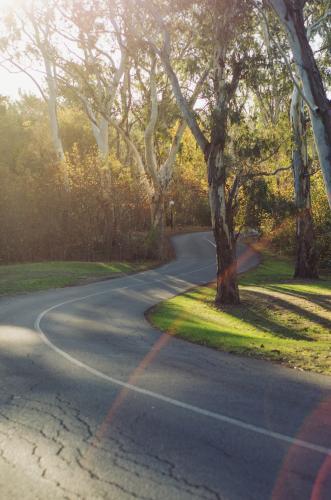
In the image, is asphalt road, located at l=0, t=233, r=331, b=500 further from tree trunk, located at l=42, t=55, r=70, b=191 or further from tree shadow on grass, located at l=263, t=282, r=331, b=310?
tree trunk, located at l=42, t=55, r=70, b=191

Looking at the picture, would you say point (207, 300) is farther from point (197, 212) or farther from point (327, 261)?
point (197, 212)

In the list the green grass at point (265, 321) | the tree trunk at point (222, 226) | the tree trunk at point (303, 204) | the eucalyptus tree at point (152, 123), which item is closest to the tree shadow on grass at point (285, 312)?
the green grass at point (265, 321)

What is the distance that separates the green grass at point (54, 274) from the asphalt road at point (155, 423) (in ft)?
43.1

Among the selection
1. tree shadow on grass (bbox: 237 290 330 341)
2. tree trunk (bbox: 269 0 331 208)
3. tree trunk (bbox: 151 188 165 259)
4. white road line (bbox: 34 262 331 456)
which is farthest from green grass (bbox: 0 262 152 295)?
tree trunk (bbox: 269 0 331 208)

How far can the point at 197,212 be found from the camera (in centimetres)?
7631

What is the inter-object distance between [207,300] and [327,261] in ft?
58.5

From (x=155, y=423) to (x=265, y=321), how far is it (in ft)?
40.2

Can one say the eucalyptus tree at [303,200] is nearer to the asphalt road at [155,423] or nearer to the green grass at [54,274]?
the green grass at [54,274]

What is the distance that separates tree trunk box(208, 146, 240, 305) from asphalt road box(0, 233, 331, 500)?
8018mm

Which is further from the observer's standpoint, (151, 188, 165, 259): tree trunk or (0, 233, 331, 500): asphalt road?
(151, 188, 165, 259): tree trunk

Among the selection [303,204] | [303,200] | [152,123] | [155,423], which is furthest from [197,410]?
[152,123]

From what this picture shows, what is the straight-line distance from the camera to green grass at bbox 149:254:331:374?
420 inches

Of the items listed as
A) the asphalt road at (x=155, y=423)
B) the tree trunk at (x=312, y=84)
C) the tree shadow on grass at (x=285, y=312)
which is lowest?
the tree shadow on grass at (x=285, y=312)

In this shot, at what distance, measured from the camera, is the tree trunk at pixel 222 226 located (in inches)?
746
